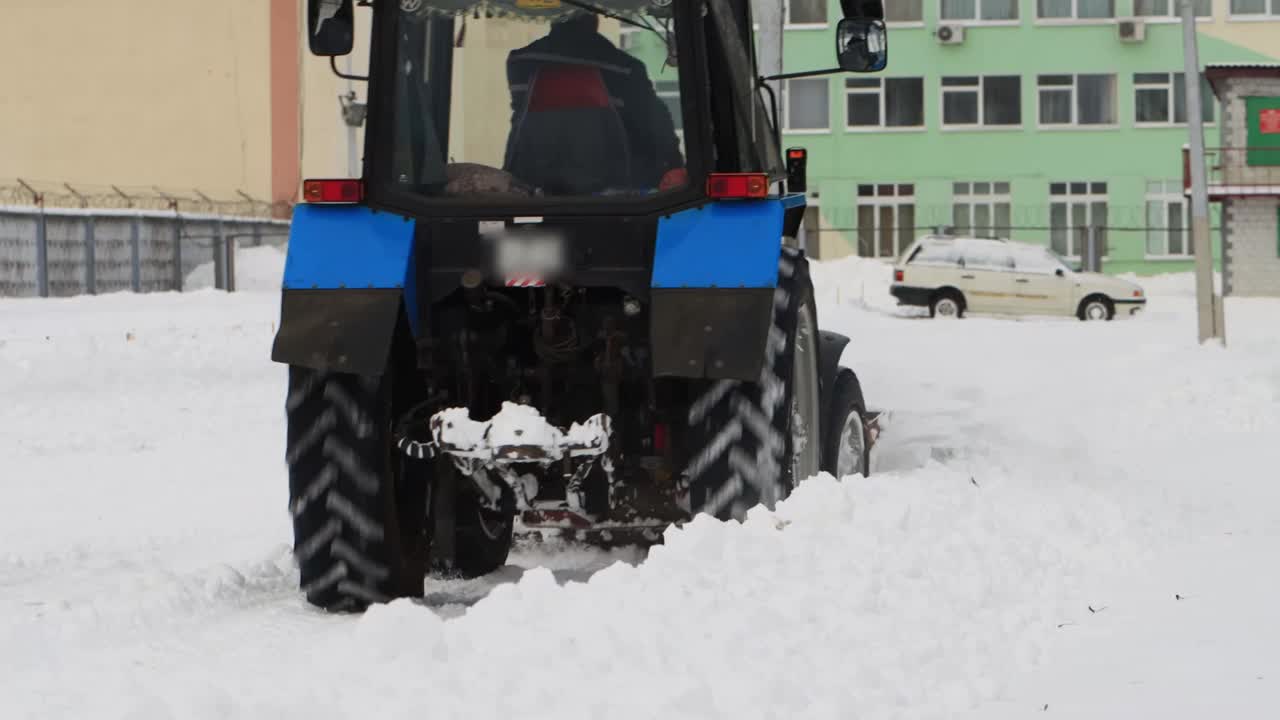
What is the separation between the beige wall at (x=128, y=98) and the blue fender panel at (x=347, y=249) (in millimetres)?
37598

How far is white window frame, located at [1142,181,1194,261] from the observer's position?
4809 centimetres

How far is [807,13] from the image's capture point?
168 ft

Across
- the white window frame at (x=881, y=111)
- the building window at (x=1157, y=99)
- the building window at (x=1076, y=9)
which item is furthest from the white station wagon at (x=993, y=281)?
the building window at (x=1076, y=9)

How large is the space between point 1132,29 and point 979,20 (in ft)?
12.7

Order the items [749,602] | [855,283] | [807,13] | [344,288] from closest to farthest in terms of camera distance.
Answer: [749,602]
[344,288]
[855,283]
[807,13]

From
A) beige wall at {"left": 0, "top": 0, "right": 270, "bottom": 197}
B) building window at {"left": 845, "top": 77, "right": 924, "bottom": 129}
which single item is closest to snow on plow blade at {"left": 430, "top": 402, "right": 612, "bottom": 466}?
beige wall at {"left": 0, "top": 0, "right": 270, "bottom": 197}

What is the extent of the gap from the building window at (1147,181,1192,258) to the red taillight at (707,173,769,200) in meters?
43.4

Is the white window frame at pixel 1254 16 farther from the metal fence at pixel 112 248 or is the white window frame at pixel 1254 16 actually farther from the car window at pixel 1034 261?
the metal fence at pixel 112 248

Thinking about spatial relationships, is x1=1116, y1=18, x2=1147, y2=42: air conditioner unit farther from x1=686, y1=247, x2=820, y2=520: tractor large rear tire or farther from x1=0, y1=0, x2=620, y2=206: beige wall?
x1=686, y1=247, x2=820, y2=520: tractor large rear tire

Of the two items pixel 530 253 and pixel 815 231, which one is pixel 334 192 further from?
pixel 815 231

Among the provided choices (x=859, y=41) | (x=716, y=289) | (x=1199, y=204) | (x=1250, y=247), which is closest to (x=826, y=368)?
(x=859, y=41)

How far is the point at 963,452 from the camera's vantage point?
10148mm

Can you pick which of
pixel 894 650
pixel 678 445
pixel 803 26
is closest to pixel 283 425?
pixel 678 445

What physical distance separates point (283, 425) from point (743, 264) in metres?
8.37
